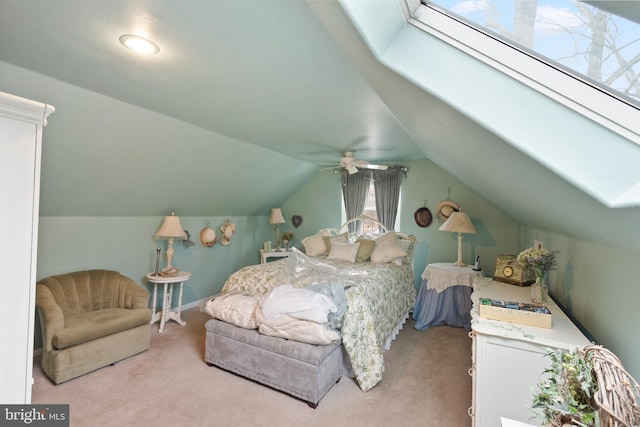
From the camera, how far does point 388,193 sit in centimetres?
471

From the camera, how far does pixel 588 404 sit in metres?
0.84

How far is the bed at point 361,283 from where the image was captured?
93.6 inches

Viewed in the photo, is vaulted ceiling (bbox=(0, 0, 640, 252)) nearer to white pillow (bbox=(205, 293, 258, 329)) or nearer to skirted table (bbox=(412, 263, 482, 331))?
skirted table (bbox=(412, 263, 482, 331))

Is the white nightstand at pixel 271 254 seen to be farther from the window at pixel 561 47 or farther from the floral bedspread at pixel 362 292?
the window at pixel 561 47

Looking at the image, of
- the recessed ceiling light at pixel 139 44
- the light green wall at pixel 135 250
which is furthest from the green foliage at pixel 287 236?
the recessed ceiling light at pixel 139 44

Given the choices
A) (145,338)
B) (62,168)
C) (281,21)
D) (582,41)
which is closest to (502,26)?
(582,41)

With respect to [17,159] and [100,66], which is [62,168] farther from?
[17,159]

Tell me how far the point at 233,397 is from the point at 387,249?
237 cm

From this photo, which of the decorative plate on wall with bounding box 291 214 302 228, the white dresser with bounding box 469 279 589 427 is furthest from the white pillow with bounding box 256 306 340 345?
the decorative plate on wall with bounding box 291 214 302 228

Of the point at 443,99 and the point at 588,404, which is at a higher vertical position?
the point at 443,99

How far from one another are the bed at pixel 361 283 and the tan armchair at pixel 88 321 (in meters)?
0.88

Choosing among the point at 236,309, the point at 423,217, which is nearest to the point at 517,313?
the point at 236,309

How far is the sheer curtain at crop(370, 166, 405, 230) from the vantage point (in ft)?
15.3

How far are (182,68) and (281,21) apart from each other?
2.75ft
